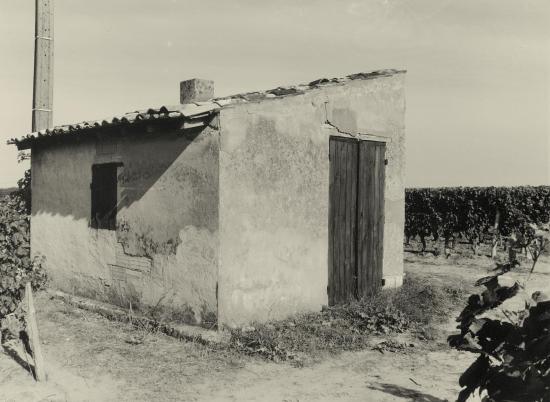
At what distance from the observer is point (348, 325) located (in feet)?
21.9

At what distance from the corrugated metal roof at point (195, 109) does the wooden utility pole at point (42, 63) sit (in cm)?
229

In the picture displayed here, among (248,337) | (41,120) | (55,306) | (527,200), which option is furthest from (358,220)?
(527,200)

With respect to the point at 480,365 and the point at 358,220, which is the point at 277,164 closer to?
the point at 358,220

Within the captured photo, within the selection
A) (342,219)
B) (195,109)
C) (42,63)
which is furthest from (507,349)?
(42,63)

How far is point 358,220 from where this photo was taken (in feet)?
26.2

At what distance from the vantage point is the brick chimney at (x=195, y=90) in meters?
8.16

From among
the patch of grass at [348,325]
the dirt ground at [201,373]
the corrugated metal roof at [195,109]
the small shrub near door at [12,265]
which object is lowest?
the dirt ground at [201,373]

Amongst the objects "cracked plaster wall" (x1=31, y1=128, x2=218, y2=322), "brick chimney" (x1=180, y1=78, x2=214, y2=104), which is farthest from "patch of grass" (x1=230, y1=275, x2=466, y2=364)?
"brick chimney" (x1=180, y1=78, x2=214, y2=104)

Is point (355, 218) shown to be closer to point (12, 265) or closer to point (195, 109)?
point (195, 109)

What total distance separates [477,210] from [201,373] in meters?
12.2

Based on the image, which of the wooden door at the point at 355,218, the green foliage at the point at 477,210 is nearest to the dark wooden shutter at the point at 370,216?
the wooden door at the point at 355,218

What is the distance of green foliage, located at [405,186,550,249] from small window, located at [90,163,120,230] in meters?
10.6

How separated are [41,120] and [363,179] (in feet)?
22.2

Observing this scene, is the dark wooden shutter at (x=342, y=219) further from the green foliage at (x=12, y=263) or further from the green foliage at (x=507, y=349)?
the green foliage at (x=507, y=349)
